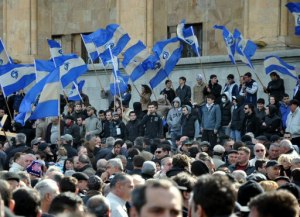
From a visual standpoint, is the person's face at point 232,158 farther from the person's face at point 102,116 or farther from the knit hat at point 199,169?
the person's face at point 102,116

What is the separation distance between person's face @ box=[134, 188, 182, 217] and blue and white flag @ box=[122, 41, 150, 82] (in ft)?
77.2

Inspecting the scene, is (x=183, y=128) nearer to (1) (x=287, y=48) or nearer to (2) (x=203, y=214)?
(1) (x=287, y=48)

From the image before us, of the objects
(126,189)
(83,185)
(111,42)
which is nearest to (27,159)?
(83,185)

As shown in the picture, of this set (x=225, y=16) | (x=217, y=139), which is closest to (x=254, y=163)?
(x=217, y=139)

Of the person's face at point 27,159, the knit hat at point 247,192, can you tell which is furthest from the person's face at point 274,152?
the knit hat at point 247,192

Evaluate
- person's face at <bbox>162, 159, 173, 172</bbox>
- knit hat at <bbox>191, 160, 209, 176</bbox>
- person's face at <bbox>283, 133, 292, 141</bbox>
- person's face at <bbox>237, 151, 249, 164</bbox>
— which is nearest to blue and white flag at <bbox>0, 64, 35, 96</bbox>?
person's face at <bbox>283, 133, 292, 141</bbox>

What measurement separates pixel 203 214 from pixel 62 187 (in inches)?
213

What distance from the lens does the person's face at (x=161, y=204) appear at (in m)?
8.24

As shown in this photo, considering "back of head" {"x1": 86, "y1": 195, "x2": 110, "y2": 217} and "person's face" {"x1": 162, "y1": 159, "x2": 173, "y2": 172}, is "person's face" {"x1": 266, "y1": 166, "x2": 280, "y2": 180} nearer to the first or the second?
"person's face" {"x1": 162, "y1": 159, "x2": 173, "y2": 172}

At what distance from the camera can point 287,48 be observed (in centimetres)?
3412

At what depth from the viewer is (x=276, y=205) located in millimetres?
8414

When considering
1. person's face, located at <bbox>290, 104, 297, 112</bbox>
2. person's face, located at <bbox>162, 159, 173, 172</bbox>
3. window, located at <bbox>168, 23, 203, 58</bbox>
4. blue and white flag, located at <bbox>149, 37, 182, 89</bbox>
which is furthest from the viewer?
window, located at <bbox>168, 23, 203, 58</bbox>

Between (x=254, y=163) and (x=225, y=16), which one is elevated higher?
(x=225, y=16)

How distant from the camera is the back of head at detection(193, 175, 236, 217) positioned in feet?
28.1
